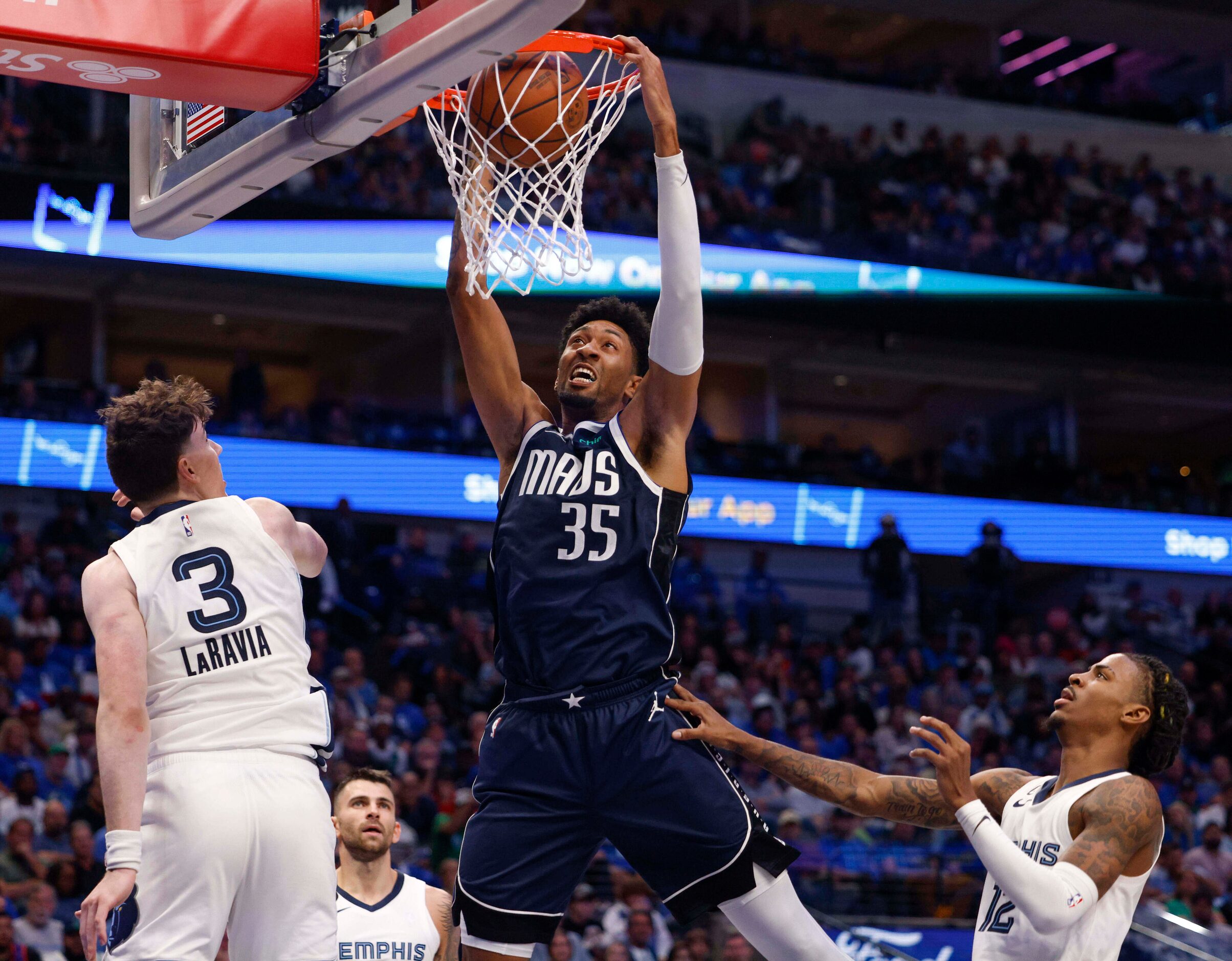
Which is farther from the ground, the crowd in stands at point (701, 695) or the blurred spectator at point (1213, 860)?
the crowd in stands at point (701, 695)

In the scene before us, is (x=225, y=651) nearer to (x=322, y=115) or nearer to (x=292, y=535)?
(x=292, y=535)

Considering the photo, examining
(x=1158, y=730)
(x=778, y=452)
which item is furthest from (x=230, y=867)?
(x=778, y=452)

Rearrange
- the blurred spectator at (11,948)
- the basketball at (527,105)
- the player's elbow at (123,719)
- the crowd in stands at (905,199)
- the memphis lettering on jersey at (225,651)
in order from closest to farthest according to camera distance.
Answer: the player's elbow at (123,719), the memphis lettering on jersey at (225,651), the basketball at (527,105), the blurred spectator at (11,948), the crowd in stands at (905,199)

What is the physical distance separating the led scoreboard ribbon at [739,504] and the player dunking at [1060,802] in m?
13.5

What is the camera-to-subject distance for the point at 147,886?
147 inches

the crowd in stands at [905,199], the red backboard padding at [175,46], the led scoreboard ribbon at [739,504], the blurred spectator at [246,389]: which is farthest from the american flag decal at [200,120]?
the blurred spectator at [246,389]

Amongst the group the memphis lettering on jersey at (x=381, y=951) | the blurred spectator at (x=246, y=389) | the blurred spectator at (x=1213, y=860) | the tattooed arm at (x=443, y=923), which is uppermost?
the blurred spectator at (x=246, y=389)

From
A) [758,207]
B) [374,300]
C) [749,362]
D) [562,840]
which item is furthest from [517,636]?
[749,362]

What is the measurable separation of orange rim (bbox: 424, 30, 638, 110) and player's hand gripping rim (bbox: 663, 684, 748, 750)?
1.87 m

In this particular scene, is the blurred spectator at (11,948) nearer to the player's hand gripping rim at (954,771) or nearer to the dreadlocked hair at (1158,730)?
the player's hand gripping rim at (954,771)

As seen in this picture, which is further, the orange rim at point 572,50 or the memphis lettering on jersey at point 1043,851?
the orange rim at point 572,50

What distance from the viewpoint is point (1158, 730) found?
4516 millimetres

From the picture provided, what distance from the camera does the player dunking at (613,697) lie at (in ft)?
13.5

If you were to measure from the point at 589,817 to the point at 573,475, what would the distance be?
973 mm
